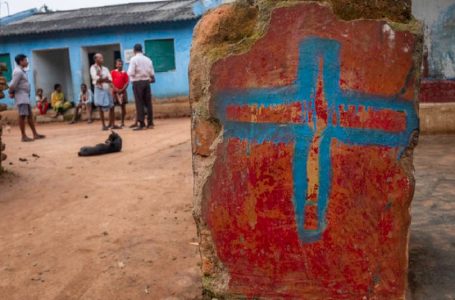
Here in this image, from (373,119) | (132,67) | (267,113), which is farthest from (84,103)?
(373,119)

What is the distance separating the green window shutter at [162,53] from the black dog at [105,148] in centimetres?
837

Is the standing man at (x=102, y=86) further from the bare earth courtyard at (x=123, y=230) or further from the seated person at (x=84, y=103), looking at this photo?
the bare earth courtyard at (x=123, y=230)

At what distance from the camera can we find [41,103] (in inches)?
605

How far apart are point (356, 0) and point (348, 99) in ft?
1.28

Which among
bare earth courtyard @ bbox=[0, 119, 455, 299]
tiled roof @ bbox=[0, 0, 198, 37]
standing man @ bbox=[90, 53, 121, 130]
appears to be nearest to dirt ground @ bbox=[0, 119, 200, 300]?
bare earth courtyard @ bbox=[0, 119, 455, 299]

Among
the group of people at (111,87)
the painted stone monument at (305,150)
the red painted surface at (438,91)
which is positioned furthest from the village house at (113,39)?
the painted stone monument at (305,150)

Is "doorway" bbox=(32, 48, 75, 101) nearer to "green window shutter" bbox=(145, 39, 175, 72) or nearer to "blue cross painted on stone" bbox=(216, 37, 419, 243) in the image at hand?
"green window shutter" bbox=(145, 39, 175, 72)

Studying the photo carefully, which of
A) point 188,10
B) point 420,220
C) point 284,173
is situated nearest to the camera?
point 284,173

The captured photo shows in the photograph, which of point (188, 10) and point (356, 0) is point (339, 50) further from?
point (188, 10)

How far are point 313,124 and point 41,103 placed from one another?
15.2 meters

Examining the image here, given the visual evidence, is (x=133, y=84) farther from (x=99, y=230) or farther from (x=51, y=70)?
(x=51, y=70)

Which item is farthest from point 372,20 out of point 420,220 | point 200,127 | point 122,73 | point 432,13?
point 122,73

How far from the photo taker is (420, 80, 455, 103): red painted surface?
629 cm

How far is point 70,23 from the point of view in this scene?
15.8 metres
